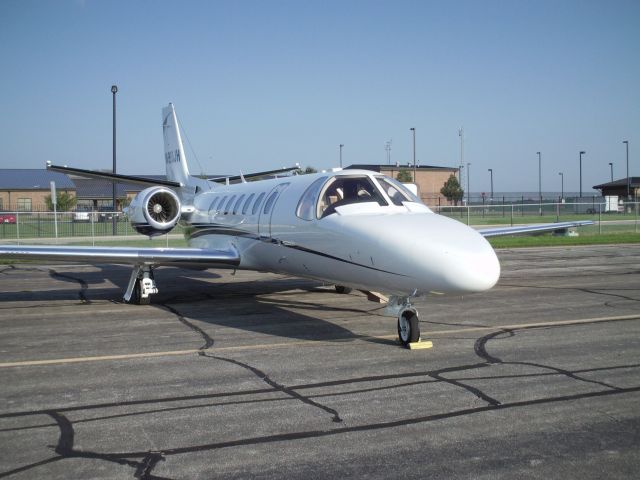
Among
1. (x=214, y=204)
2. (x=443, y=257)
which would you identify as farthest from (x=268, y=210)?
(x=443, y=257)

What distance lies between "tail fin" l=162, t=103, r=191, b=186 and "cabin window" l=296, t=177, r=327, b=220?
971 centimetres

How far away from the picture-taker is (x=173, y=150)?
21.5 meters

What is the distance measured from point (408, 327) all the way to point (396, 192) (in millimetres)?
2323

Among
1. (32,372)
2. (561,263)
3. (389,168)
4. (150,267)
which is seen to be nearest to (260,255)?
(150,267)

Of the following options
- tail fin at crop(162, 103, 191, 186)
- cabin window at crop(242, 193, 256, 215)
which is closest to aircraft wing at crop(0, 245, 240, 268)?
cabin window at crop(242, 193, 256, 215)

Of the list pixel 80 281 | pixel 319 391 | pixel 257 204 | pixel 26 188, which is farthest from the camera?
pixel 26 188

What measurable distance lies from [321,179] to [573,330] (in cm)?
454

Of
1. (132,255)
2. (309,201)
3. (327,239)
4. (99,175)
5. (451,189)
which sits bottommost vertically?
(132,255)

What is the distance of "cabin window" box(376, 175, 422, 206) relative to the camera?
10023 millimetres

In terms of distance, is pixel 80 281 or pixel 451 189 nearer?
pixel 80 281

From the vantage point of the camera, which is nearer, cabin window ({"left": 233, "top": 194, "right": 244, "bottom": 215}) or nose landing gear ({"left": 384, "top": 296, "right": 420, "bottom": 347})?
nose landing gear ({"left": 384, "top": 296, "right": 420, "bottom": 347})

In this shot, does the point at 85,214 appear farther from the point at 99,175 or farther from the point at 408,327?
the point at 408,327

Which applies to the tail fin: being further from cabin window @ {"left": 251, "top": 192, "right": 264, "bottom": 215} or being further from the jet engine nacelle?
cabin window @ {"left": 251, "top": 192, "right": 264, "bottom": 215}

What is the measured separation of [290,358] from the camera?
26.9 ft
